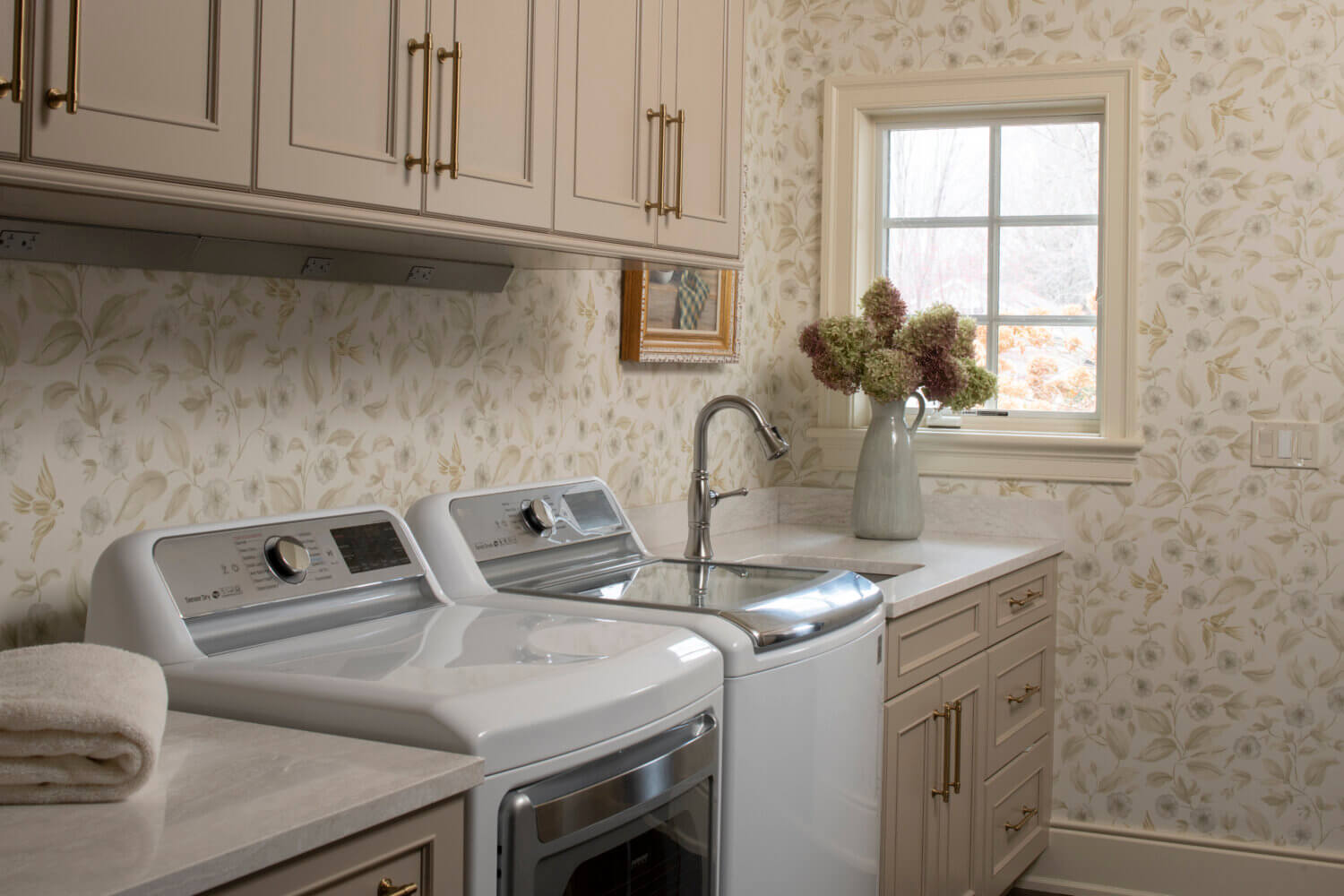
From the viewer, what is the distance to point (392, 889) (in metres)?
1.06

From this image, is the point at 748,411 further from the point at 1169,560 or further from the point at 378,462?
the point at 1169,560

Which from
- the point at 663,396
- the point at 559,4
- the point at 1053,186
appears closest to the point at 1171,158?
the point at 1053,186

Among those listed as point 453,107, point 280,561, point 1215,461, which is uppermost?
point 453,107

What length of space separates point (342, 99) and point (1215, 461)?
2327 mm

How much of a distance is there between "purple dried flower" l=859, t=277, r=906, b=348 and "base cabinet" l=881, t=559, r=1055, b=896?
626mm

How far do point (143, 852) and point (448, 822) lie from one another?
30 cm

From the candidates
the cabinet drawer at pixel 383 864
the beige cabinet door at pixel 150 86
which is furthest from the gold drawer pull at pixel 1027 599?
the beige cabinet door at pixel 150 86

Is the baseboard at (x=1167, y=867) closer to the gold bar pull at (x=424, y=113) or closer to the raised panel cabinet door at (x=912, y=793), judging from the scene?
the raised panel cabinet door at (x=912, y=793)

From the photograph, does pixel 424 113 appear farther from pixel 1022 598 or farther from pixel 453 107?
pixel 1022 598

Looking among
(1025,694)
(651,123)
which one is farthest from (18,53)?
(1025,694)

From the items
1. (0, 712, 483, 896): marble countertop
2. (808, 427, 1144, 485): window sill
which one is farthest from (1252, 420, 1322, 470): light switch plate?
(0, 712, 483, 896): marble countertop

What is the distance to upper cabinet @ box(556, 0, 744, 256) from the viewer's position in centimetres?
177

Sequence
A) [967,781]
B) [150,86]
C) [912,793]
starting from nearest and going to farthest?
[150,86]
[912,793]
[967,781]

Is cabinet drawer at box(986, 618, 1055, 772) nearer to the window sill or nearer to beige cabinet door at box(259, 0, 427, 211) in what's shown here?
the window sill
